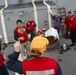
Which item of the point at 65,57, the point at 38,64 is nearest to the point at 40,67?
the point at 38,64

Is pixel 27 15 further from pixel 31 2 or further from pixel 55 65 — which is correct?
pixel 55 65

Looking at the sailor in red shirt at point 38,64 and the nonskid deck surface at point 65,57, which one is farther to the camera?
the nonskid deck surface at point 65,57

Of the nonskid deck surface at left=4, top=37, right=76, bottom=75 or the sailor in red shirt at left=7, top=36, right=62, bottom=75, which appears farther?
the nonskid deck surface at left=4, top=37, right=76, bottom=75

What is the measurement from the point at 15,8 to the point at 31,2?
1.30 meters

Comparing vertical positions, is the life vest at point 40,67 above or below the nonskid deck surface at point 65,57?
above

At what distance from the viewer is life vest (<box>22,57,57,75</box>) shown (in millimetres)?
2504

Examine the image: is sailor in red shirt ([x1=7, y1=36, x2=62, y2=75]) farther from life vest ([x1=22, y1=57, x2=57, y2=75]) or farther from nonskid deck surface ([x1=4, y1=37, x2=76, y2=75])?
nonskid deck surface ([x1=4, y1=37, x2=76, y2=75])

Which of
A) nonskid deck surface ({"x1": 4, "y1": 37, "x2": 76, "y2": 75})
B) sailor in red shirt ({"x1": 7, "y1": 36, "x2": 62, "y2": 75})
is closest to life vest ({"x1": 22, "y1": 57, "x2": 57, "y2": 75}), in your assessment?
sailor in red shirt ({"x1": 7, "y1": 36, "x2": 62, "y2": 75})

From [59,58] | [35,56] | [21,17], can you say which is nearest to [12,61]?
[35,56]

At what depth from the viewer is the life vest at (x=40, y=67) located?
8.21 ft

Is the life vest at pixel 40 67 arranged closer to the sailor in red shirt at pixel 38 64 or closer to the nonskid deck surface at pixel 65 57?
the sailor in red shirt at pixel 38 64

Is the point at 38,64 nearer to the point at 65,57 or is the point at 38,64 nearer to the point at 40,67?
the point at 40,67

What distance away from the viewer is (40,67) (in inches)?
98.7

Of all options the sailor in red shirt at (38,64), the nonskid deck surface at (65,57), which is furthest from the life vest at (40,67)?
the nonskid deck surface at (65,57)
